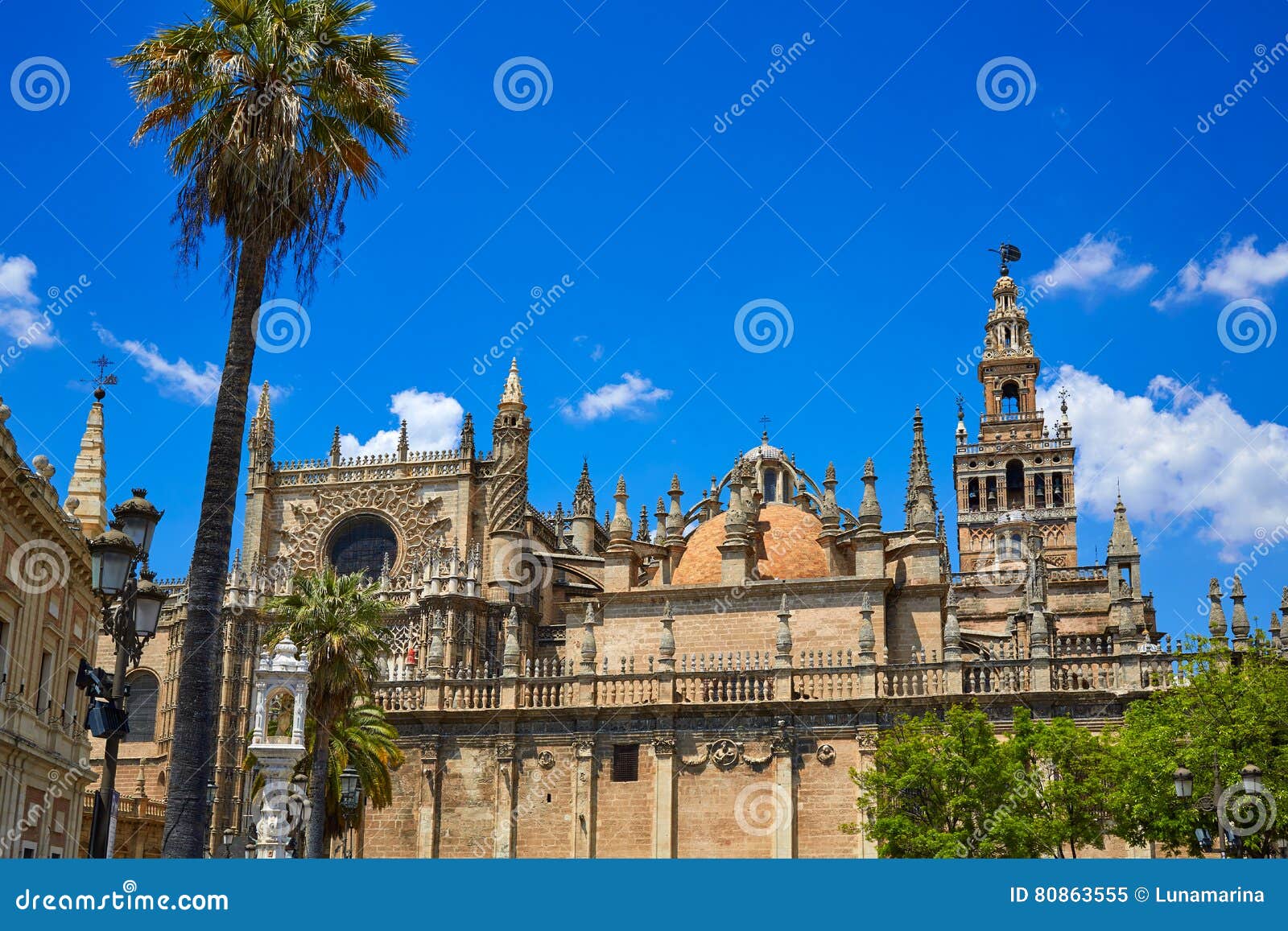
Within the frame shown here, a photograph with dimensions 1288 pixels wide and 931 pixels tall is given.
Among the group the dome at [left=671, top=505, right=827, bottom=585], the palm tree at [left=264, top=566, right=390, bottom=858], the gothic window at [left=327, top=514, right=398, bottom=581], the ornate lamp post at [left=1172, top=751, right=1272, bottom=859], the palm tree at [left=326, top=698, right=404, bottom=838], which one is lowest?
the ornate lamp post at [left=1172, top=751, right=1272, bottom=859]

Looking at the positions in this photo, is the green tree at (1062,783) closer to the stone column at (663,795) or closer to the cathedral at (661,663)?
the cathedral at (661,663)

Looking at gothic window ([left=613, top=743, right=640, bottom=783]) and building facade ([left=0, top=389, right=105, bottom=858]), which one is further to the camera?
gothic window ([left=613, top=743, right=640, bottom=783])

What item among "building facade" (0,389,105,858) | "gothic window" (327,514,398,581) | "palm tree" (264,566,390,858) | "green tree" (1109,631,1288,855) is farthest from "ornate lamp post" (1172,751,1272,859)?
"gothic window" (327,514,398,581)

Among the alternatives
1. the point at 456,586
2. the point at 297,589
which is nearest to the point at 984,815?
the point at 297,589

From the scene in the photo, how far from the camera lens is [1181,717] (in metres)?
26.0

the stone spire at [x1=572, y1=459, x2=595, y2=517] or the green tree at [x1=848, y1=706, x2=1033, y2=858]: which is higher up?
the stone spire at [x1=572, y1=459, x2=595, y2=517]

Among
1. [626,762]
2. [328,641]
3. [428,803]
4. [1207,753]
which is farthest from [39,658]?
[1207,753]

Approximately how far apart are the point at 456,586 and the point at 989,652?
60.3 feet

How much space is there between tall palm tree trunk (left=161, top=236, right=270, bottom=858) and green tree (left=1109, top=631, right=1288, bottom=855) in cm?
1696

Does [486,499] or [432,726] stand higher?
[486,499]

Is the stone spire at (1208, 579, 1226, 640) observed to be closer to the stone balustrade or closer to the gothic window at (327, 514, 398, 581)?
the stone balustrade

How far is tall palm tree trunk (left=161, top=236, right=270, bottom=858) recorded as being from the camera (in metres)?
15.1

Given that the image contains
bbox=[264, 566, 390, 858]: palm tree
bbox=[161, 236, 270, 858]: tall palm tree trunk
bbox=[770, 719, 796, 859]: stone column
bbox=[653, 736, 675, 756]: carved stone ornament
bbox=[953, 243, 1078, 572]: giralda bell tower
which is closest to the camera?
bbox=[161, 236, 270, 858]: tall palm tree trunk

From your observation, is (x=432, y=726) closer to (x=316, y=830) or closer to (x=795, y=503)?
(x=316, y=830)
